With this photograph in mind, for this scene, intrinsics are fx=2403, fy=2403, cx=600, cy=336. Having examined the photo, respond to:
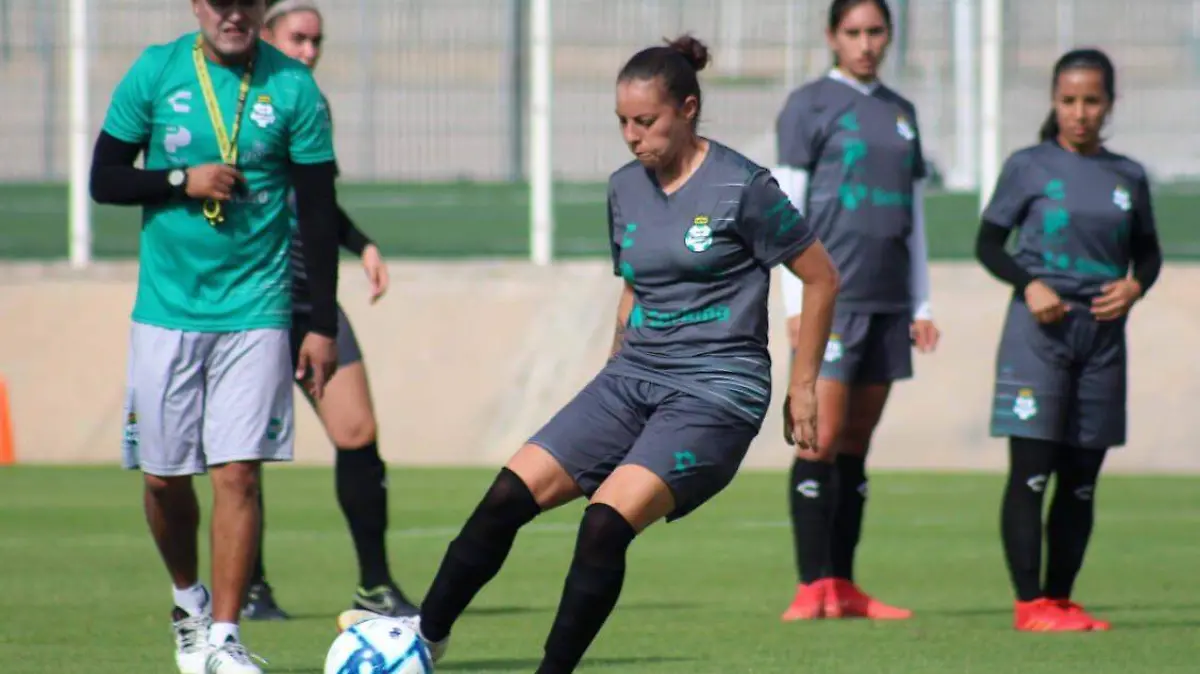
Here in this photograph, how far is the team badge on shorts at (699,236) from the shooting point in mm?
6688

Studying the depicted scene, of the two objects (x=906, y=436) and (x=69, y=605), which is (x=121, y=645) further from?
(x=906, y=436)

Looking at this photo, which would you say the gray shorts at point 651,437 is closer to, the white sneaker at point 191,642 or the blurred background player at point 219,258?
the blurred background player at point 219,258

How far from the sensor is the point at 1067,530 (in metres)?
8.83

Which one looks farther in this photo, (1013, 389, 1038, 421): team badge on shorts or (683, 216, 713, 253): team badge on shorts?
(1013, 389, 1038, 421): team badge on shorts

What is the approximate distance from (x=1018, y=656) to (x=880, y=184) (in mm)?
2028

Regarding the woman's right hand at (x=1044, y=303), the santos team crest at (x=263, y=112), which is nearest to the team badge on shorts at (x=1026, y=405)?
the woman's right hand at (x=1044, y=303)

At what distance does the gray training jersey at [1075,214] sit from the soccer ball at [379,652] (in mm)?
3136

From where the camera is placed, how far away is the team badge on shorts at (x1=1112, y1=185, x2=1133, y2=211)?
8.67 meters

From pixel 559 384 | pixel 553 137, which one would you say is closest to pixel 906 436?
pixel 559 384

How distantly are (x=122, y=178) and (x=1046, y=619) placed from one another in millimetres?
3640

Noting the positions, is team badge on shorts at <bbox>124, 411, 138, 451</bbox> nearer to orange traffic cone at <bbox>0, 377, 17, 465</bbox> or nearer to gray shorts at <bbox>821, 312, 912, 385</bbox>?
gray shorts at <bbox>821, 312, 912, 385</bbox>

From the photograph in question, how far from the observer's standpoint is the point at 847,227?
9039 mm

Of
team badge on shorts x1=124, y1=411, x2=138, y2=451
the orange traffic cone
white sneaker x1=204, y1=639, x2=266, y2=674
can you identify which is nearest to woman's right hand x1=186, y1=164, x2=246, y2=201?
team badge on shorts x1=124, y1=411, x2=138, y2=451

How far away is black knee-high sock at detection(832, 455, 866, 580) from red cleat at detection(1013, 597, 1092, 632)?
2.64ft
